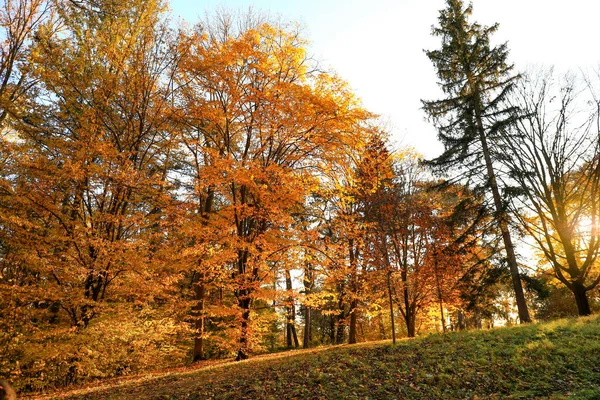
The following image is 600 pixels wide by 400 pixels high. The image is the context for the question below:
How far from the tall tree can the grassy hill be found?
7.47m

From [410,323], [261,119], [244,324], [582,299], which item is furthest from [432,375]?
[582,299]

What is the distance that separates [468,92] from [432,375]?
45.5ft

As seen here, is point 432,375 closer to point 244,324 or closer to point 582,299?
point 244,324

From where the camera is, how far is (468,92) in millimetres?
16031

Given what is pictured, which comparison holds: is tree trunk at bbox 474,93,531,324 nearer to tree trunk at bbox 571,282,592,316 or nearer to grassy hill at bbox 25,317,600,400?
tree trunk at bbox 571,282,592,316

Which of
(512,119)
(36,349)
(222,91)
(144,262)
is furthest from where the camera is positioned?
(512,119)

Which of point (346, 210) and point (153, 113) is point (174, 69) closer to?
point (153, 113)

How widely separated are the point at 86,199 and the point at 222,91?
5.86 meters

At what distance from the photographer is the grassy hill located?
6297mm

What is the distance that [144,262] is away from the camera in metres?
9.77

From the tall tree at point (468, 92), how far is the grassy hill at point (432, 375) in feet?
24.5

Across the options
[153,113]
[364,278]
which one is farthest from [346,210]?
[153,113]

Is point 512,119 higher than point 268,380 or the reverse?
higher

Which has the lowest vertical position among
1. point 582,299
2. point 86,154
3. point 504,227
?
point 582,299
